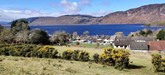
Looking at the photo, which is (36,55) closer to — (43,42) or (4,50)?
(4,50)

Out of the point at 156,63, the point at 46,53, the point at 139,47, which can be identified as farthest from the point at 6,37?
the point at 156,63

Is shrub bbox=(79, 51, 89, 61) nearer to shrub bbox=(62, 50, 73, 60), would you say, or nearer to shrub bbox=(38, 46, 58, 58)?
shrub bbox=(62, 50, 73, 60)

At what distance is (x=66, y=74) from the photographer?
2644 centimetres

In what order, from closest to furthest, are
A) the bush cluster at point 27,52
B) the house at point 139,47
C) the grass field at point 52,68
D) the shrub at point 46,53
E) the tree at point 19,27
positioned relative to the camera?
the grass field at point 52,68, the bush cluster at point 27,52, the shrub at point 46,53, the house at point 139,47, the tree at point 19,27

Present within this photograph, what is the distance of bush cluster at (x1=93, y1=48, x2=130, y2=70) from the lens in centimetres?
4094

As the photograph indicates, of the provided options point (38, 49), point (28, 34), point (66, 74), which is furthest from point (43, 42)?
point (66, 74)

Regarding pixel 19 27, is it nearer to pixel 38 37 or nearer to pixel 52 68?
pixel 38 37

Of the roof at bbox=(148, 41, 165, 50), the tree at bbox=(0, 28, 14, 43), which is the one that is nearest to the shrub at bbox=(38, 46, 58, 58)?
the tree at bbox=(0, 28, 14, 43)

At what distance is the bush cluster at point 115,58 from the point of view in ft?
134

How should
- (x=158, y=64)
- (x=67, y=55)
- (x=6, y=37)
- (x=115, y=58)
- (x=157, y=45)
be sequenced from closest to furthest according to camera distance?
1. (x=158, y=64)
2. (x=115, y=58)
3. (x=67, y=55)
4. (x=6, y=37)
5. (x=157, y=45)

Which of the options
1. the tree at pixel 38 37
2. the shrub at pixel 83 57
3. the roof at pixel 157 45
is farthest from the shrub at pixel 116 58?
the roof at pixel 157 45

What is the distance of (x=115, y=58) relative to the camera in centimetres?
4216

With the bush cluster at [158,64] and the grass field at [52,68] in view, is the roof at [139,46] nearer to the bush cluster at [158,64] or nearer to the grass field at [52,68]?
the grass field at [52,68]

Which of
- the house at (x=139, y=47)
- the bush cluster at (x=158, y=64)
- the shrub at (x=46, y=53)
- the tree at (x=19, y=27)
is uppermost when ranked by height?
the tree at (x=19, y=27)
